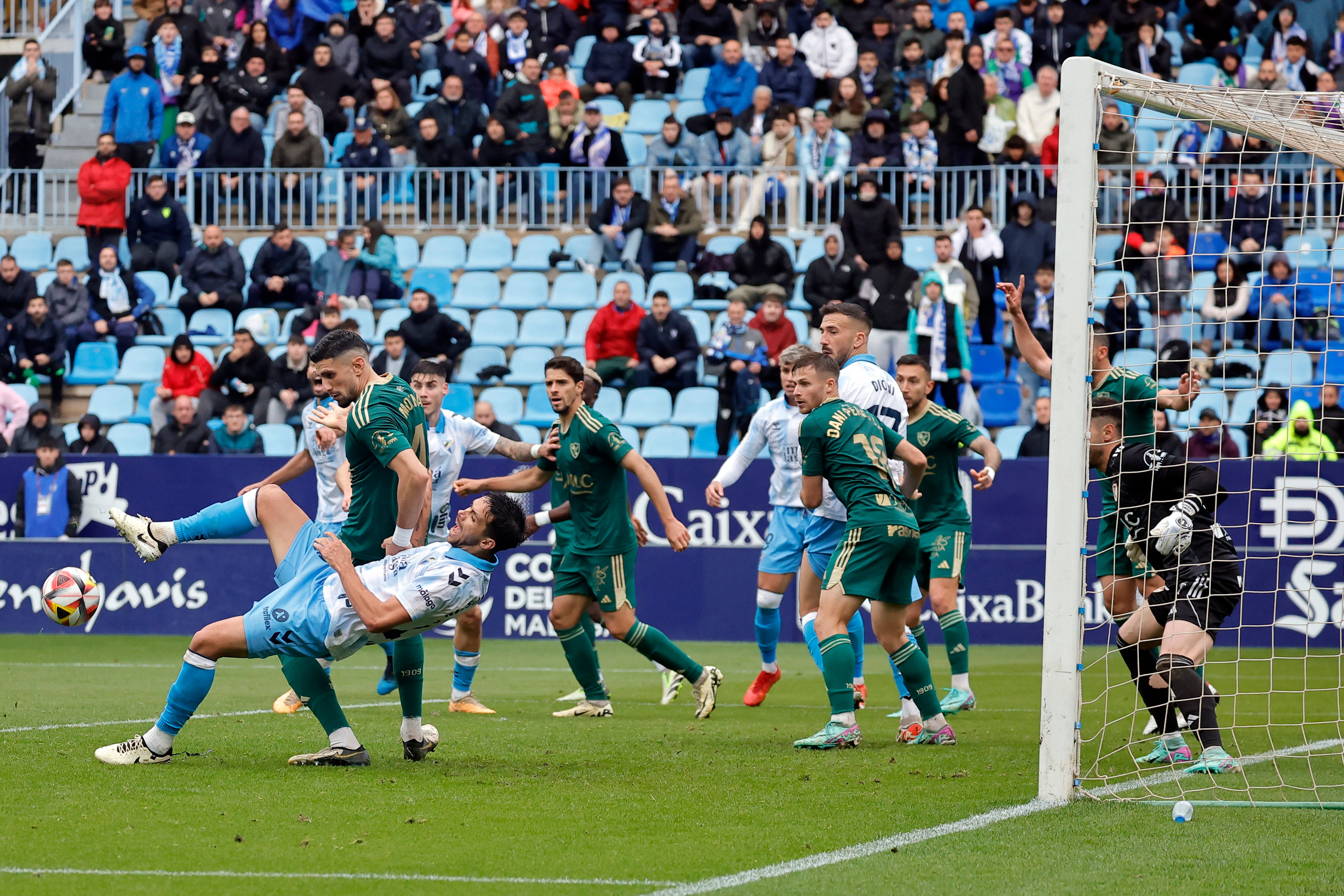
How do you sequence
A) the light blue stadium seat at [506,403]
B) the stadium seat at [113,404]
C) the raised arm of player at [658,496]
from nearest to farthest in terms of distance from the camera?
the raised arm of player at [658,496] → the light blue stadium seat at [506,403] → the stadium seat at [113,404]

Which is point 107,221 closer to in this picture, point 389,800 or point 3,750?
point 3,750

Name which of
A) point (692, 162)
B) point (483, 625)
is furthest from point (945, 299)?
point (483, 625)

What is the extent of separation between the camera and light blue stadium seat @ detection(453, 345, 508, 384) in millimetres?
19719

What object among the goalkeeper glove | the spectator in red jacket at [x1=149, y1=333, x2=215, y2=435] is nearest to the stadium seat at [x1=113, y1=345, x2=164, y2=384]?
the spectator in red jacket at [x1=149, y1=333, x2=215, y2=435]

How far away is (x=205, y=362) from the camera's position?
1900 centimetres

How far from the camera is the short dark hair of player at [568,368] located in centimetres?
966

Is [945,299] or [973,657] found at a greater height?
[945,299]

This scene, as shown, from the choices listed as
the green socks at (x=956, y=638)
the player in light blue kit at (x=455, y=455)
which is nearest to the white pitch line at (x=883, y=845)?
the green socks at (x=956, y=638)

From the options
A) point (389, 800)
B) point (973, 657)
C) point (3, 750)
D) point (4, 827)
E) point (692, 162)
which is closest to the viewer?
point (4, 827)

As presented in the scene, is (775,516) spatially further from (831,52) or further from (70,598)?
(831,52)

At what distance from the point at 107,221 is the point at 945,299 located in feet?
37.2

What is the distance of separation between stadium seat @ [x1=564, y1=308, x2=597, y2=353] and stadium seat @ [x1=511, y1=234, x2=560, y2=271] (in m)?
1.26

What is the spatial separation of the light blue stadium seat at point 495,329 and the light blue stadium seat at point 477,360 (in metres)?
0.27

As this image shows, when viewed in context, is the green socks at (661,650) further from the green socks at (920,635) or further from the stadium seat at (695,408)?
the stadium seat at (695,408)
